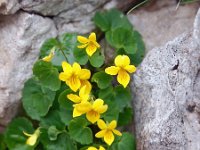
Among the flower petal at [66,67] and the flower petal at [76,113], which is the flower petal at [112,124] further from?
the flower petal at [66,67]

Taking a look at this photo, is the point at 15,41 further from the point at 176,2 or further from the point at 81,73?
the point at 176,2

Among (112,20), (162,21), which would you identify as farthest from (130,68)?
(162,21)

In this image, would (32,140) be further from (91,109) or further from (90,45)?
(90,45)

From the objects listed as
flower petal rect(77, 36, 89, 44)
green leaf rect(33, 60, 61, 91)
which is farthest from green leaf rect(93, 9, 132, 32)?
green leaf rect(33, 60, 61, 91)

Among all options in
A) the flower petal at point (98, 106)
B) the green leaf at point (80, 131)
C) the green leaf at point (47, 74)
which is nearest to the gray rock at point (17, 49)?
the green leaf at point (47, 74)

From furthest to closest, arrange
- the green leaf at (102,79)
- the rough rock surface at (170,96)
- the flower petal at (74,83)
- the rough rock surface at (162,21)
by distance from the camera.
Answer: the rough rock surface at (162,21) → the green leaf at (102,79) → the flower petal at (74,83) → the rough rock surface at (170,96)

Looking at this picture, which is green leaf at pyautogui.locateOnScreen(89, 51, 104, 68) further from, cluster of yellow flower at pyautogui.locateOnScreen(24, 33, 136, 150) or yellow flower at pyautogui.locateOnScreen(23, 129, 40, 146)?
yellow flower at pyautogui.locateOnScreen(23, 129, 40, 146)
